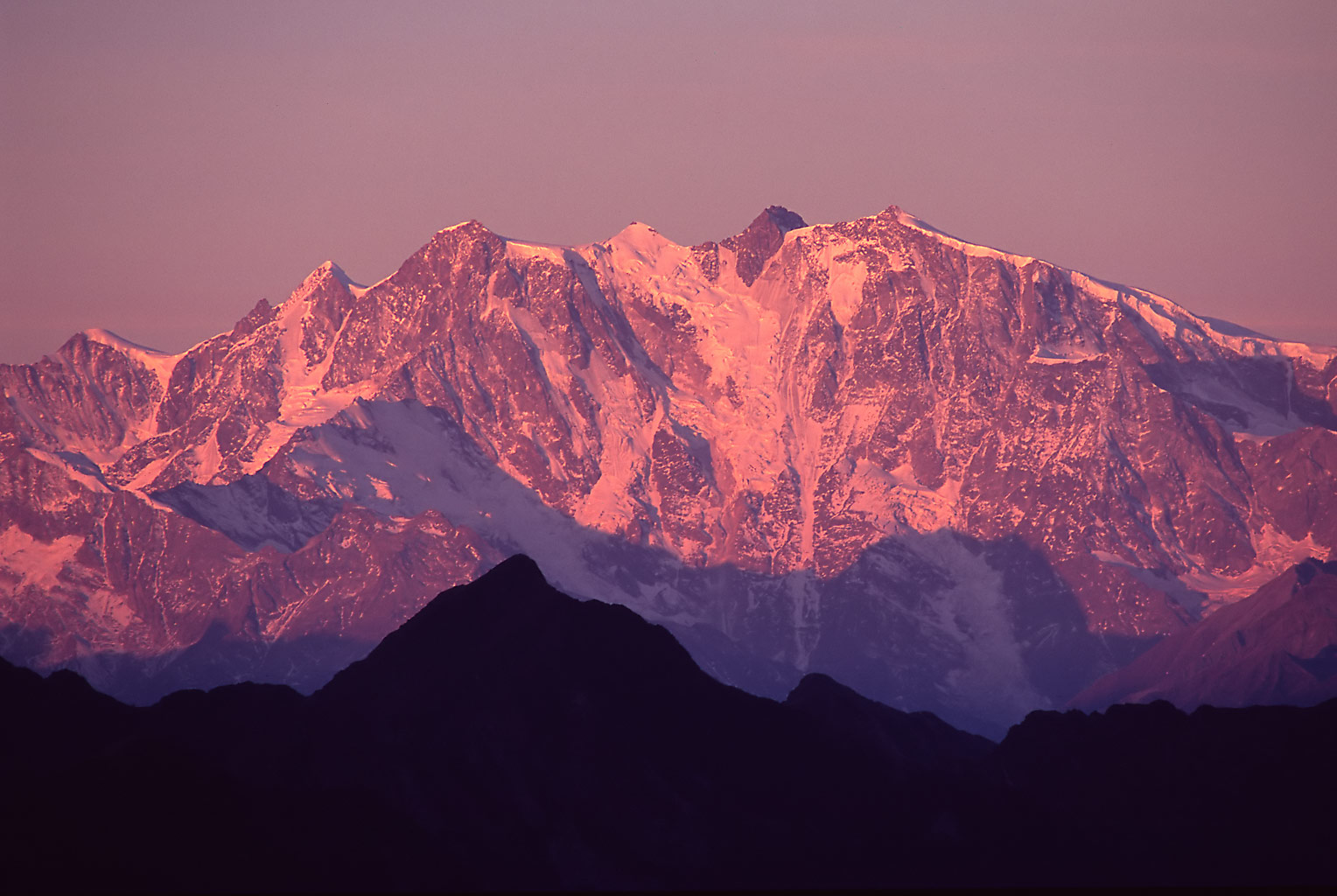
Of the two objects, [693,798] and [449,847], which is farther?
[693,798]

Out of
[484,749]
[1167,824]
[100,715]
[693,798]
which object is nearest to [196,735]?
[100,715]

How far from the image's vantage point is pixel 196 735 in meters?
185

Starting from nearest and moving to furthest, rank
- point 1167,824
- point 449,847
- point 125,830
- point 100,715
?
point 125,830, point 449,847, point 100,715, point 1167,824

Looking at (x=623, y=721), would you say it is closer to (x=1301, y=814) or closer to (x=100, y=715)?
(x=100, y=715)

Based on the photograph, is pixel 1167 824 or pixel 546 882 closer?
pixel 546 882

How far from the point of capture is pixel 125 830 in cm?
14725

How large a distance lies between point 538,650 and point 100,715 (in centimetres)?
3206

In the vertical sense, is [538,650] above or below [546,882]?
above

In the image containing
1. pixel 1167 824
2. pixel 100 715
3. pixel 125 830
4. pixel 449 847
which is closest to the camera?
pixel 125 830

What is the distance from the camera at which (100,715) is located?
182 m

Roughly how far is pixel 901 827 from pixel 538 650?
29507mm

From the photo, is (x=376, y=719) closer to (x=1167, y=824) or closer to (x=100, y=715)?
(x=100, y=715)

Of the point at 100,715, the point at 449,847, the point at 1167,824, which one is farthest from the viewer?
the point at 1167,824

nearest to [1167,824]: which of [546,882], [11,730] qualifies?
[546,882]
